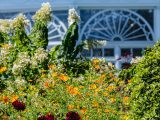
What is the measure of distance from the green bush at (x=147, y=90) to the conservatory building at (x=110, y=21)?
8.93 metres

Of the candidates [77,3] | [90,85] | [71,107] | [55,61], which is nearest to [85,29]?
[77,3]

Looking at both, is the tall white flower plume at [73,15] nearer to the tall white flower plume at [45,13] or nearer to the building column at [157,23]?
the tall white flower plume at [45,13]

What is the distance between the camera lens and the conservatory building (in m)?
13.1

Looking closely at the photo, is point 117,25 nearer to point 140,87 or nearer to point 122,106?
point 122,106

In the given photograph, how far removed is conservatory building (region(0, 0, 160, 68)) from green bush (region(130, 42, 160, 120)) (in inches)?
352

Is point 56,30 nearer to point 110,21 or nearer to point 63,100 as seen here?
point 110,21

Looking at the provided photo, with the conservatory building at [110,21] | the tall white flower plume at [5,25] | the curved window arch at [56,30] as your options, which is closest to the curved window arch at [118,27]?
the conservatory building at [110,21]

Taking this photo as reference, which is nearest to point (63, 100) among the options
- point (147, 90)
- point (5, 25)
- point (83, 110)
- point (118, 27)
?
point (83, 110)

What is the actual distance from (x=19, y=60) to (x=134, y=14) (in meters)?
7.44

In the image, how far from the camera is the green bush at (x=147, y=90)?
3842 mm

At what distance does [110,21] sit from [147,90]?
31.4 feet

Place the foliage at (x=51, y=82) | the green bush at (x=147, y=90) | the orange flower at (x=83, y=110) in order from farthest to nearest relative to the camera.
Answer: the foliage at (x=51, y=82), the orange flower at (x=83, y=110), the green bush at (x=147, y=90)

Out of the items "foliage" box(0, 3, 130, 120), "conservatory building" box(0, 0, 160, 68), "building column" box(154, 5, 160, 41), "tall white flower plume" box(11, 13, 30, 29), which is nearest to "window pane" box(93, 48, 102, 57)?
"conservatory building" box(0, 0, 160, 68)

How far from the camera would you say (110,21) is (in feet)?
44.0
